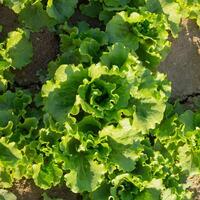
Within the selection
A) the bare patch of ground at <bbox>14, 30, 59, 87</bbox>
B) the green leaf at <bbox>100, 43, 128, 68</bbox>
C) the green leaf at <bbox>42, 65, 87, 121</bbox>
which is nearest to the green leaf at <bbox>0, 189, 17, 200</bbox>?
the green leaf at <bbox>42, 65, 87, 121</bbox>

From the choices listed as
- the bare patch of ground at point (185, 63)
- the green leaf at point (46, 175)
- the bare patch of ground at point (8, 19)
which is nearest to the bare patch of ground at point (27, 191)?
the green leaf at point (46, 175)

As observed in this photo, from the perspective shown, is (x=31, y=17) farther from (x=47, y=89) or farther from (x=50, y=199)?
(x=50, y=199)

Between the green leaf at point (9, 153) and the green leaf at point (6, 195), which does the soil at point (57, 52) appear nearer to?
the green leaf at point (6, 195)

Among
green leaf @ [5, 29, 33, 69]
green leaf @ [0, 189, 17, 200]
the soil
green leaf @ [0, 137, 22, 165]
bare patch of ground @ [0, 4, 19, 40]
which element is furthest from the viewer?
bare patch of ground @ [0, 4, 19, 40]

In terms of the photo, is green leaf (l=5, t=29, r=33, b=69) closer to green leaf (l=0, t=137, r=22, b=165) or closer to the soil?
the soil

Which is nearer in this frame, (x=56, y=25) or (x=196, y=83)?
(x=56, y=25)

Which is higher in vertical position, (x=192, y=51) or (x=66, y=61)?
(x=66, y=61)

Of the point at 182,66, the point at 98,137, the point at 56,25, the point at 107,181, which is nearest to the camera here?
the point at 98,137

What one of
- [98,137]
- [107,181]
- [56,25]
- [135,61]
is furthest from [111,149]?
[56,25]

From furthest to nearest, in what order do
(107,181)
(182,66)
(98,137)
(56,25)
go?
(182,66)
(56,25)
(107,181)
(98,137)
